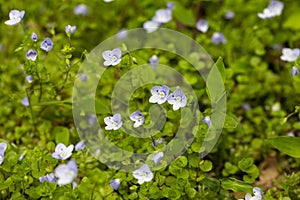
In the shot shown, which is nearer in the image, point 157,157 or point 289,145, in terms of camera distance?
point 157,157

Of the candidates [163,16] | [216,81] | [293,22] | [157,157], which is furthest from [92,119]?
[293,22]

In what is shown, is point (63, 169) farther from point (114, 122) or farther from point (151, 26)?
point (151, 26)

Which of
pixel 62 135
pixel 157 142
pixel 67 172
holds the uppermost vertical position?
pixel 67 172

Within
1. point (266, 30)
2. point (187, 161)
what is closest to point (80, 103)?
point (187, 161)

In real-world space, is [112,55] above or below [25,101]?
above

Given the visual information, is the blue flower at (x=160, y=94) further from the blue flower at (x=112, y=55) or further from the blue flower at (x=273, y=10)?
the blue flower at (x=273, y=10)
